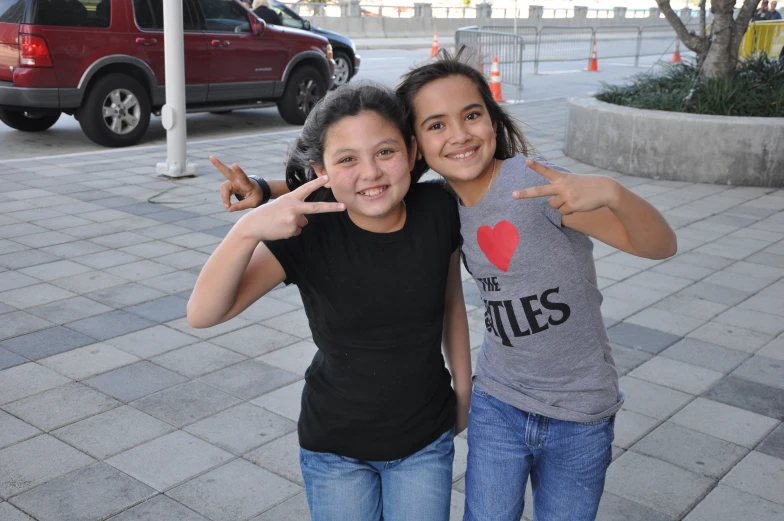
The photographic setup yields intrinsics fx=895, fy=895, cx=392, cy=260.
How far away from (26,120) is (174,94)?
12.5ft

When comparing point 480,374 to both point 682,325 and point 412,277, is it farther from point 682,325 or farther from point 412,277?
point 682,325

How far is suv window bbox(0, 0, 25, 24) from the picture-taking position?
31.7ft

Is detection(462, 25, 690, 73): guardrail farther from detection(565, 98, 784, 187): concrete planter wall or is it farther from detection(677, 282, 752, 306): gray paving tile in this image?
detection(677, 282, 752, 306): gray paving tile

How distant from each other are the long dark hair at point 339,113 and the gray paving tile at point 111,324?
10.2 ft

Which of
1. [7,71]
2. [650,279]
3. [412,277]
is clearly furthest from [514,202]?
[7,71]

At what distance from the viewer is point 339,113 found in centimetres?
209

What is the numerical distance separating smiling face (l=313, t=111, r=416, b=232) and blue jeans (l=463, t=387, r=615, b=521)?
0.64 metres

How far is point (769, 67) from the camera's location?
1048 centimetres

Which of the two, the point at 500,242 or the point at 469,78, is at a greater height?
the point at 469,78

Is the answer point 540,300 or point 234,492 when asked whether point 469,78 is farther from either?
point 234,492

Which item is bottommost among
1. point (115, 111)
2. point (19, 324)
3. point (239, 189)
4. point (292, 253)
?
→ point (19, 324)

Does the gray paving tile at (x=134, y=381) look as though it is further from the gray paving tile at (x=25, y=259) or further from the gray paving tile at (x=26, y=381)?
the gray paving tile at (x=25, y=259)

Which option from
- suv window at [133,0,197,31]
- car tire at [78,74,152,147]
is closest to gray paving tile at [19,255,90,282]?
car tire at [78,74,152,147]

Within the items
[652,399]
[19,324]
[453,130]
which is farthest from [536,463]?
[19,324]
